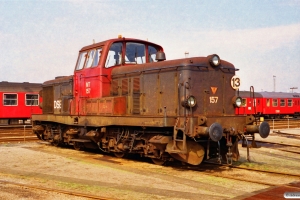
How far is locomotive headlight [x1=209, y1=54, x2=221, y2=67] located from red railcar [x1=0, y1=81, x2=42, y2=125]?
20222 millimetres

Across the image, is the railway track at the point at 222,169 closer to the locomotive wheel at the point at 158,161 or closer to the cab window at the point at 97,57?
the locomotive wheel at the point at 158,161

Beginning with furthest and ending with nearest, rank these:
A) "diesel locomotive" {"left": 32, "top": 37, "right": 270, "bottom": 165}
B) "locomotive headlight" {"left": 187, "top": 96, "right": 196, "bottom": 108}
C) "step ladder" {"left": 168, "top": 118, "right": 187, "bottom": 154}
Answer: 1. "diesel locomotive" {"left": 32, "top": 37, "right": 270, "bottom": 165}
2. "locomotive headlight" {"left": 187, "top": 96, "right": 196, "bottom": 108}
3. "step ladder" {"left": 168, "top": 118, "right": 187, "bottom": 154}

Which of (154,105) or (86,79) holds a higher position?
(86,79)

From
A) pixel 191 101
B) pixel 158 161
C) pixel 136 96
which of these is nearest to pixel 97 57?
pixel 136 96

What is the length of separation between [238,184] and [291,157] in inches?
203

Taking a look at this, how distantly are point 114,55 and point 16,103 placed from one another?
1825cm

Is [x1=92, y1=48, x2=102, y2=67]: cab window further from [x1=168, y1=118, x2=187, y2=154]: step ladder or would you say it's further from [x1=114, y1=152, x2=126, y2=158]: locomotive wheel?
[x1=168, y1=118, x2=187, y2=154]: step ladder

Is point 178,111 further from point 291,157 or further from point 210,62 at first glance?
point 291,157

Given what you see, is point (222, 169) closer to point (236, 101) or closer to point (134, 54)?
point (236, 101)

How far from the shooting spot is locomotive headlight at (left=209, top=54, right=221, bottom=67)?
9609 mm

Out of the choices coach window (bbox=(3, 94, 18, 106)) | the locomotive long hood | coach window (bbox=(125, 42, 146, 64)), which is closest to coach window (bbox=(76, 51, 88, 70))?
coach window (bbox=(125, 42, 146, 64))

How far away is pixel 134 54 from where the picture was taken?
1189cm

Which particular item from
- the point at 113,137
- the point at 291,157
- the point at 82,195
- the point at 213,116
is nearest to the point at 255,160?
the point at 291,157

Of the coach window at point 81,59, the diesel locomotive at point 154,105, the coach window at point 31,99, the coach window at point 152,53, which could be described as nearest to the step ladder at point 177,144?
the diesel locomotive at point 154,105
